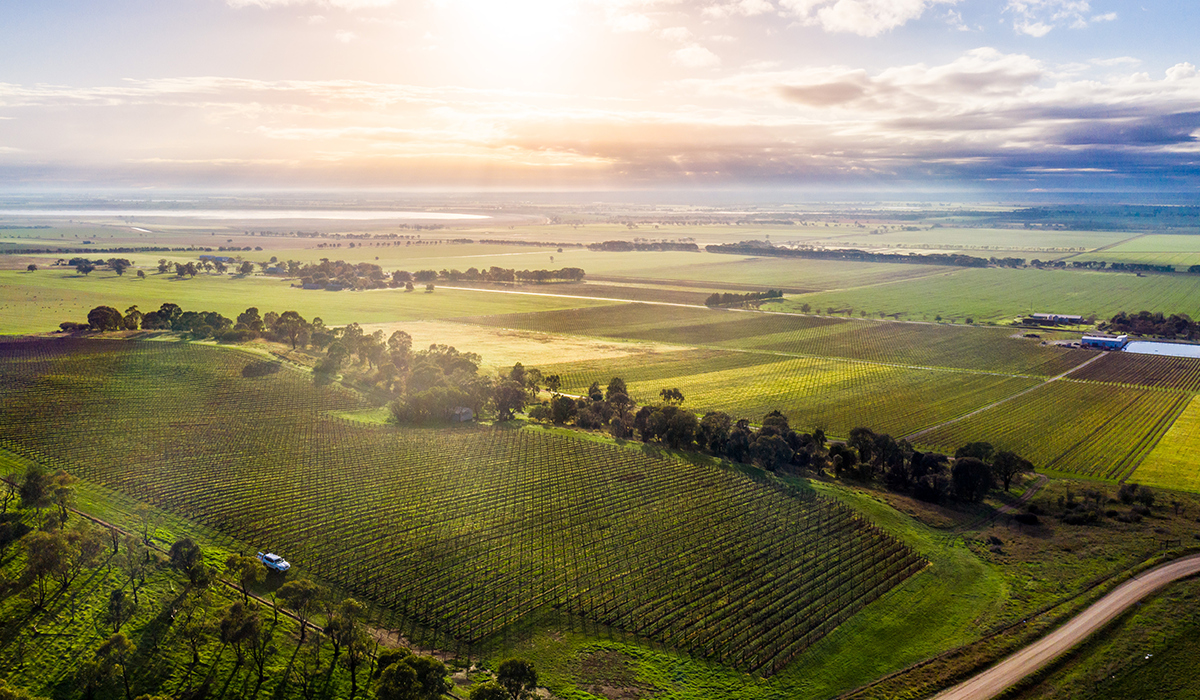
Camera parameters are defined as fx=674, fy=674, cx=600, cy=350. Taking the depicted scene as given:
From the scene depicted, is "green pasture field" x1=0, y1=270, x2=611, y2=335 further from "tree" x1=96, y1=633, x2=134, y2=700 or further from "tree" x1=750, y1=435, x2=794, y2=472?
"tree" x1=96, y1=633, x2=134, y2=700

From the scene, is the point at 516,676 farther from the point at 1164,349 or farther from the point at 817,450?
the point at 1164,349

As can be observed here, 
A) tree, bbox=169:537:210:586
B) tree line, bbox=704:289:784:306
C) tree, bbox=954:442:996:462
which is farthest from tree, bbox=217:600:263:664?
tree line, bbox=704:289:784:306

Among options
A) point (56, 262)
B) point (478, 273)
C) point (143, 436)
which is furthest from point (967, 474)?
point (56, 262)

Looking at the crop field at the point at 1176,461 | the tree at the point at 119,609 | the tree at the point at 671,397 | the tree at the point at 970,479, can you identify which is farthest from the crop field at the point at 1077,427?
the tree at the point at 119,609

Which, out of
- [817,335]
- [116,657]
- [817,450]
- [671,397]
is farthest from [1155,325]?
[116,657]

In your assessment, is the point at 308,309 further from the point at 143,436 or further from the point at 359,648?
the point at 359,648
